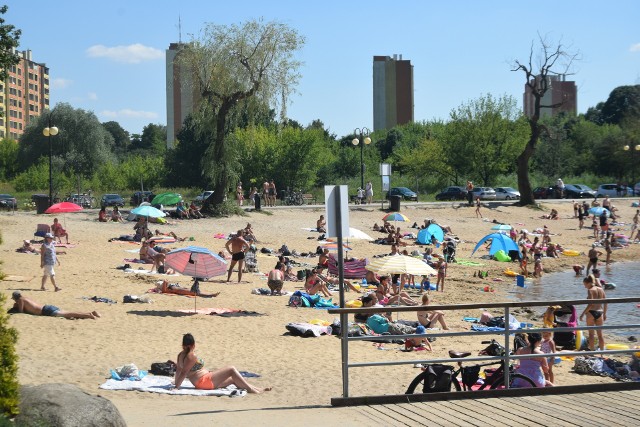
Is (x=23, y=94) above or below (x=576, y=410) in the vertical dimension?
above

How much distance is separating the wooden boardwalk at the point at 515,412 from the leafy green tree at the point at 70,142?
65654mm

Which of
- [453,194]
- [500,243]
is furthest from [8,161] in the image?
[500,243]

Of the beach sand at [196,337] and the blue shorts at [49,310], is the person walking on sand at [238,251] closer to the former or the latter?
the beach sand at [196,337]

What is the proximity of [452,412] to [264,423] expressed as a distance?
1.64 m

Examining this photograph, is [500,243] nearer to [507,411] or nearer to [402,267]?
[402,267]

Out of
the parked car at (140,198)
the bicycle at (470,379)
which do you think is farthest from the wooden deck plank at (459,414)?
the parked car at (140,198)

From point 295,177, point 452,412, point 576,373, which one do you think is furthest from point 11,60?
point 295,177

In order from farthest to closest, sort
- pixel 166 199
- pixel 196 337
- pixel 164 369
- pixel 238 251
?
1. pixel 166 199
2. pixel 238 251
3. pixel 196 337
4. pixel 164 369

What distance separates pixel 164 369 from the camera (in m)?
11.5

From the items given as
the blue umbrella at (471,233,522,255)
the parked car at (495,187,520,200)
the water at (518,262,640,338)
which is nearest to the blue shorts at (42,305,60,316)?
the water at (518,262,640,338)

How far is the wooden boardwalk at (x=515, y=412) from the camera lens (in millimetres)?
7152

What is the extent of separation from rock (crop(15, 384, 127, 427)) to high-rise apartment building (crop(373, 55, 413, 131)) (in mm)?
123786

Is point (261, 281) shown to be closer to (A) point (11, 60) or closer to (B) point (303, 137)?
(A) point (11, 60)

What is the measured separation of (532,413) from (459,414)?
643 mm
